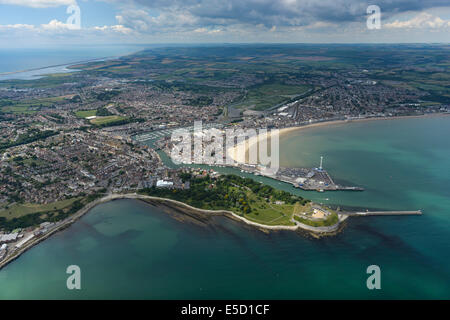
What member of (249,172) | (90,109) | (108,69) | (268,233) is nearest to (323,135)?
(249,172)

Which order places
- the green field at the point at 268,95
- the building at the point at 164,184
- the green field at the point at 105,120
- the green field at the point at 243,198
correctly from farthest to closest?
the green field at the point at 268,95
the green field at the point at 105,120
the building at the point at 164,184
the green field at the point at 243,198

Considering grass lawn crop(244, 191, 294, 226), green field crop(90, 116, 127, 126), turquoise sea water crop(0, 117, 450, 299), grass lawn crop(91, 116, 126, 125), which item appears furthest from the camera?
grass lawn crop(91, 116, 126, 125)

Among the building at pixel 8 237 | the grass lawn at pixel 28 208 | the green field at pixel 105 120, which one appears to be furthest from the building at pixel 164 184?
the green field at pixel 105 120

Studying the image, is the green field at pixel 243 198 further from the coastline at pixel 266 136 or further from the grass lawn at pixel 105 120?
the grass lawn at pixel 105 120

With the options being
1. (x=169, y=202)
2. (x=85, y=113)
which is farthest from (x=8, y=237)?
(x=85, y=113)

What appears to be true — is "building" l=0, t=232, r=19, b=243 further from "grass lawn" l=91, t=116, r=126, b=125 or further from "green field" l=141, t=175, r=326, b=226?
"grass lawn" l=91, t=116, r=126, b=125

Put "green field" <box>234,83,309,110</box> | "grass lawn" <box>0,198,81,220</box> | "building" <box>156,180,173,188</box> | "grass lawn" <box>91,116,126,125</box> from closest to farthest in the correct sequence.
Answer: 1. "grass lawn" <box>0,198,81,220</box>
2. "building" <box>156,180,173,188</box>
3. "grass lawn" <box>91,116,126,125</box>
4. "green field" <box>234,83,309,110</box>

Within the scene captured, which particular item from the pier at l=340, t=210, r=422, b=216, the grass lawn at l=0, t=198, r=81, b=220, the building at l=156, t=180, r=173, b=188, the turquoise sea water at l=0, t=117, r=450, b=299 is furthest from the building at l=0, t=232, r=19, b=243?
the pier at l=340, t=210, r=422, b=216
